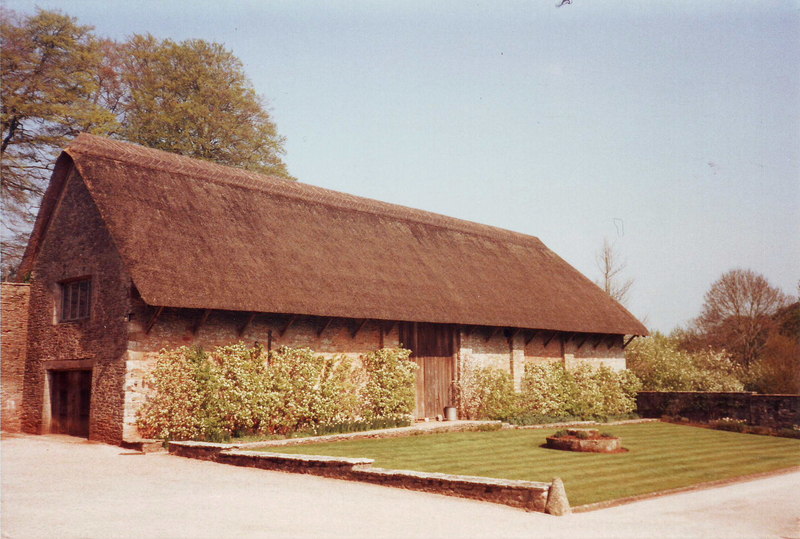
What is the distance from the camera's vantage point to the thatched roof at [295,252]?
16047mm

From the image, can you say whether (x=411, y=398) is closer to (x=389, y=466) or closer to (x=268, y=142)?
(x=389, y=466)

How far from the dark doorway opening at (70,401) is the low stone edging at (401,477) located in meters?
4.53

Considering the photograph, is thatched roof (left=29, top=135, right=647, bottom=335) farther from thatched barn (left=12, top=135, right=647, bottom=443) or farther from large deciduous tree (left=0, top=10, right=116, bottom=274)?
large deciduous tree (left=0, top=10, right=116, bottom=274)

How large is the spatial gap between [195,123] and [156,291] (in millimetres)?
18452

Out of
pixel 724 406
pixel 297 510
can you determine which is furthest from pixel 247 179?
pixel 724 406

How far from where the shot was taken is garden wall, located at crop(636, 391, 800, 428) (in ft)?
70.4

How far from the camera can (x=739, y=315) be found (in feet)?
144

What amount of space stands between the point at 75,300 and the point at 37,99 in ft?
45.5

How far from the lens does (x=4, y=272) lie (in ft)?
92.3

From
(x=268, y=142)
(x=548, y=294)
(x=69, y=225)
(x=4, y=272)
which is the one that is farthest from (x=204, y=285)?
(x=268, y=142)

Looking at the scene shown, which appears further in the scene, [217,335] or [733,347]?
[733,347]

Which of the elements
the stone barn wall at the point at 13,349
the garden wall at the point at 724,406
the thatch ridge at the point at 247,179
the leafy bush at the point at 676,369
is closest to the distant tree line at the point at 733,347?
the leafy bush at the point at 676,369

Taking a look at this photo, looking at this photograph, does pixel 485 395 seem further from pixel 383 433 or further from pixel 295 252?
pixel 295 252

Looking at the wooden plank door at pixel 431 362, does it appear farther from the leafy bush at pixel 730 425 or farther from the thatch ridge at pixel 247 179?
the leafy bush at pixel 730 425
